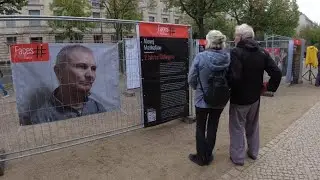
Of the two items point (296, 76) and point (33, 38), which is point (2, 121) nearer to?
point (33, 38)

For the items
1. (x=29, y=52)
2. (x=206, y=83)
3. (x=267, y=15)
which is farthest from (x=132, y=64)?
(x=267, y=15)

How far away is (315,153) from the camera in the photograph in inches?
197

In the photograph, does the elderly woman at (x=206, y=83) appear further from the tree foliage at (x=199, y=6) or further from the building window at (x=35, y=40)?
the tree foliage at (x=199, y=6)

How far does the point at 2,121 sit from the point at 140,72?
255 cm

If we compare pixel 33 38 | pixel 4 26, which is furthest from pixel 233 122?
pixel 4 26

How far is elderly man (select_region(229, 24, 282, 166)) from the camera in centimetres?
417

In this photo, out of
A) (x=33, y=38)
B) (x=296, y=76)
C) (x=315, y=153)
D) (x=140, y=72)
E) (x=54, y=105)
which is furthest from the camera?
(x=296, y=76)

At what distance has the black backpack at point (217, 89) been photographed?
4117mm

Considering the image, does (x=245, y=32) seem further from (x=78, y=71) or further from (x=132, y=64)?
(x=78, y=71)

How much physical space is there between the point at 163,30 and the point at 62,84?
2.06 meters

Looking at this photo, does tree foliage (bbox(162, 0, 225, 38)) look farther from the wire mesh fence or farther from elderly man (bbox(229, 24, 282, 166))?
elderly man (bbox(229, 24, 282, 166))

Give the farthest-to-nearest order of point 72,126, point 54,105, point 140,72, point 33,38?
point 72,126, point 140,72, point 54,105, point 33,38

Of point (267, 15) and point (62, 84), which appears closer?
point (62, 84)

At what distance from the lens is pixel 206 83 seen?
4250 millimetres
